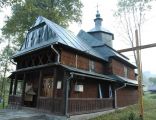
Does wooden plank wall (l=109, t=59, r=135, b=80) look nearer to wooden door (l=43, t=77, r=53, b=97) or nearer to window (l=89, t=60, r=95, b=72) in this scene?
window (l=89, t=60, r=95, b=72)

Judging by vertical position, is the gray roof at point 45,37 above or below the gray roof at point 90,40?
below

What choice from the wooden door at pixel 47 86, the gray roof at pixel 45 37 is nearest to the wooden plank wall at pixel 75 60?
the gray roof at pixel 45 37

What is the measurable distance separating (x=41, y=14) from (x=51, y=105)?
14.6 metres

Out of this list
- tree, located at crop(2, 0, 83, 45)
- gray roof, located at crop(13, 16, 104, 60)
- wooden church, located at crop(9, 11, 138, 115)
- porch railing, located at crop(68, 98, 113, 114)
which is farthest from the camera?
tree, located at crop(2, 0, 83, 45)

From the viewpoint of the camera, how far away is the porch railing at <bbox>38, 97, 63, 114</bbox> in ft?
36.6

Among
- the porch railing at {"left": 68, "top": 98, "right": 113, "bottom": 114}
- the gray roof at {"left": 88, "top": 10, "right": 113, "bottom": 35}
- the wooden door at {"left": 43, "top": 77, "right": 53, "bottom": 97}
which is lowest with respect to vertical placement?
the porch railing at {"left": 68, "top": 98, "right": 113, "bottom": 114}

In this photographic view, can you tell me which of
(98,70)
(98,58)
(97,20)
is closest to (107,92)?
(98,70)

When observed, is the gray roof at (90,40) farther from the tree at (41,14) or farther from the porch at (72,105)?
the porch at (72,105)

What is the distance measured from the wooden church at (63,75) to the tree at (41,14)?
658 centimetres

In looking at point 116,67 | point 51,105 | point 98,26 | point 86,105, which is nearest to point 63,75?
point 51,105

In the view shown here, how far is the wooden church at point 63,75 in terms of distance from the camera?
38.6ft

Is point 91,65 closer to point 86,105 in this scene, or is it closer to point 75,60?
point 75,60

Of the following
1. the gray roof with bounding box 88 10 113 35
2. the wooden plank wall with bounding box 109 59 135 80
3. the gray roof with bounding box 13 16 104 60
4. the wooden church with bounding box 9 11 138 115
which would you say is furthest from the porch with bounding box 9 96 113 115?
the gray roof with bounding box 88 10 113 35

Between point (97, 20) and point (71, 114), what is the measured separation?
16232mm
